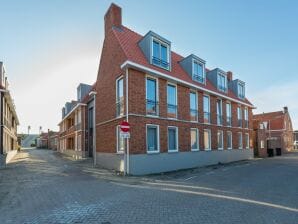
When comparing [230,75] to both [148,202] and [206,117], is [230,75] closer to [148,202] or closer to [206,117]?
[206,117]

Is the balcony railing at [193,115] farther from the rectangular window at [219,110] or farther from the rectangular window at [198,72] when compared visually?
the rectangular window at [219,110]

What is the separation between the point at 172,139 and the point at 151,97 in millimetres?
3556

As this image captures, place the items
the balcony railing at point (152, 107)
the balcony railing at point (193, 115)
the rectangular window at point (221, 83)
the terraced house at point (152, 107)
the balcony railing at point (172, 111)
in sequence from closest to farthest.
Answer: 1. the terraced house at point (152, 107)
2. the balcony railing at point (152, 107)
3. the balcony railing at point (172, 111)
4. the balcony railing at point (193, 115)
5. the rectangular window at point (221, 83)

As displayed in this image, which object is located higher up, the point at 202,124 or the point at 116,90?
the point at 116,90

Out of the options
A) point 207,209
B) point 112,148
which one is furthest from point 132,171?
point 207,209

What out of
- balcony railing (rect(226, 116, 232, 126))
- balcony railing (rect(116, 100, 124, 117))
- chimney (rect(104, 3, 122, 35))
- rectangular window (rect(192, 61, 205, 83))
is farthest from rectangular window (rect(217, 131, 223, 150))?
chimney (rect(104, 3, 122, 35))

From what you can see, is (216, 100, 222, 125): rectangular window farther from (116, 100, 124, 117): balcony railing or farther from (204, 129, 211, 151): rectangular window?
(116, 100, 124, 117): balcony railing

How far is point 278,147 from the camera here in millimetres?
39906

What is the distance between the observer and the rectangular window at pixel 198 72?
73.2ft

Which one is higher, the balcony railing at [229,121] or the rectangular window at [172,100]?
the rectangular window at [172,100]

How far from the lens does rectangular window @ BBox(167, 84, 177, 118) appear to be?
1861 cm

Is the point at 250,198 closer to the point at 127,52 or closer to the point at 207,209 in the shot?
→ the point at 207,209

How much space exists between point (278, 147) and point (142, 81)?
31.9 metres

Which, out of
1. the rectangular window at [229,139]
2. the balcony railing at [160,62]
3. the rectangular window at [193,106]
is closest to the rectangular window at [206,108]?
the rectangular window at [193,106]
